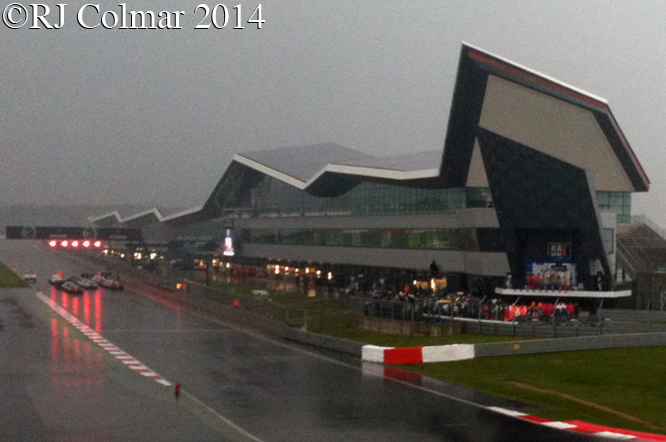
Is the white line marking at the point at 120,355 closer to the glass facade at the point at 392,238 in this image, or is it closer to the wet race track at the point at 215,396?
the wet race track at the point at 215,396

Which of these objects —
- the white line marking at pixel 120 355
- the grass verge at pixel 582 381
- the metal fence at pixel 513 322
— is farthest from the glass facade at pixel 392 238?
the white line marking at pixel 120 355

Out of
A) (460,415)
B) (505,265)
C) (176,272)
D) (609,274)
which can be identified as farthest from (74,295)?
(460,415)

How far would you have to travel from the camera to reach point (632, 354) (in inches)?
1332

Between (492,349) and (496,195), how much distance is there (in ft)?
55.6

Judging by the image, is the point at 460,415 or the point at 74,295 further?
the point at 74,295

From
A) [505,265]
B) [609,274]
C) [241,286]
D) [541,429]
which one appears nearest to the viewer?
[541,429]

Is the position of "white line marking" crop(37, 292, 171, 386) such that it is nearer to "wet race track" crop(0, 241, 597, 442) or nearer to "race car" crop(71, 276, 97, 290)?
"wet race track" crop(0, 241, 597, 442)

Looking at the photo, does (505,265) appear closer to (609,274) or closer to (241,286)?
(609,274)

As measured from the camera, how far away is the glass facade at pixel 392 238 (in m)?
55.2

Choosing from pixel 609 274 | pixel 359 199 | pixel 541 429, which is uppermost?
pixel 359 199

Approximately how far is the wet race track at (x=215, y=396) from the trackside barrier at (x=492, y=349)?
1.13 meters

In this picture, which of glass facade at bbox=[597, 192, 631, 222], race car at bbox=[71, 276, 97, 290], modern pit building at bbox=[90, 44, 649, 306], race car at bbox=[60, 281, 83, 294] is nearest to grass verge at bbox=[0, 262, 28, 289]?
race car at bbox=[71, 276, 97, 290]

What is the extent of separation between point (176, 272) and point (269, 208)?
14.8m

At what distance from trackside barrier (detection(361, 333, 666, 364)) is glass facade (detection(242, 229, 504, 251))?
60.0 feet
